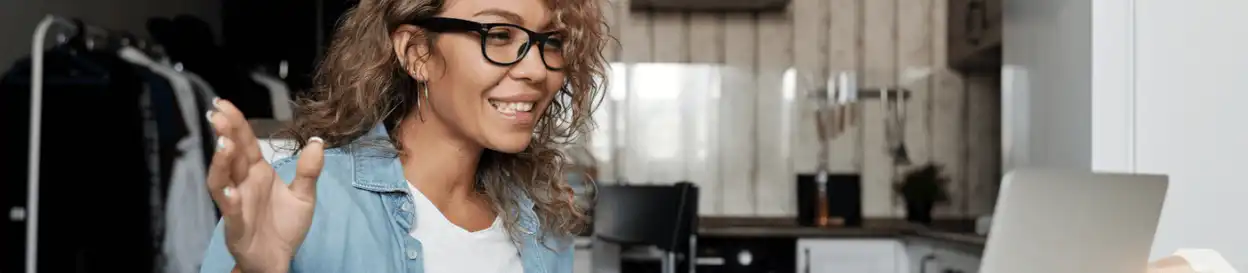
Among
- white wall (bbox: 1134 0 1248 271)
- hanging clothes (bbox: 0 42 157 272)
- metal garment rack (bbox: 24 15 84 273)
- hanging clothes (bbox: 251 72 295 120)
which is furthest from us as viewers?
hanging clothes (bbox: 251 72 295 120)

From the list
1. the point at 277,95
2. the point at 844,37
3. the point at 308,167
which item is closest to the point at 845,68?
the point at 844,37

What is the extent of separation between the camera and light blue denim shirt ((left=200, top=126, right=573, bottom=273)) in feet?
3.08

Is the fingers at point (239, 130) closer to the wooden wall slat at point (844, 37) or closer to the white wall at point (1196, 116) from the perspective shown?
the white wall at point (1196, 116)

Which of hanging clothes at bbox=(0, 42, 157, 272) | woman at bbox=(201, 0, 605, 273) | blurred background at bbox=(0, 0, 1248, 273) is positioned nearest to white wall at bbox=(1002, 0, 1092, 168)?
blurred background at bbox=(0, 0, 1248, 273)

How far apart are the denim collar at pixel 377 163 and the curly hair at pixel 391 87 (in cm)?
1

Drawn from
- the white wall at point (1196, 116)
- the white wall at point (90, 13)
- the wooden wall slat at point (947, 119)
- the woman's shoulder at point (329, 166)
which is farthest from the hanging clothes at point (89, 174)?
the wooden wall slat at point (947, 119)

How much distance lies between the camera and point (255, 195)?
0.66 metres

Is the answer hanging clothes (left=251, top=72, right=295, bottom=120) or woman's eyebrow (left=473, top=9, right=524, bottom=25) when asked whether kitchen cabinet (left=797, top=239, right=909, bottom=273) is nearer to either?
hanging clothes (left=251, top=72, right=295, bottom=120)

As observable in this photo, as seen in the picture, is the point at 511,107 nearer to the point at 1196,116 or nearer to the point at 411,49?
the point at 411,49

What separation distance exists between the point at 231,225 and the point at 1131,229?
24.6 inches

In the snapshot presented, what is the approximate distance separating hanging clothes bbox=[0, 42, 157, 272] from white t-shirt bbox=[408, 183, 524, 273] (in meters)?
1.43

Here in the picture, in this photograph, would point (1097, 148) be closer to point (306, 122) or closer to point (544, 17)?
point (544, 17)

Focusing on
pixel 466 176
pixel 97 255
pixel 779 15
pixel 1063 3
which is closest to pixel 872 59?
pixel 779 15

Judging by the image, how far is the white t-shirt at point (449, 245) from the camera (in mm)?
1044
